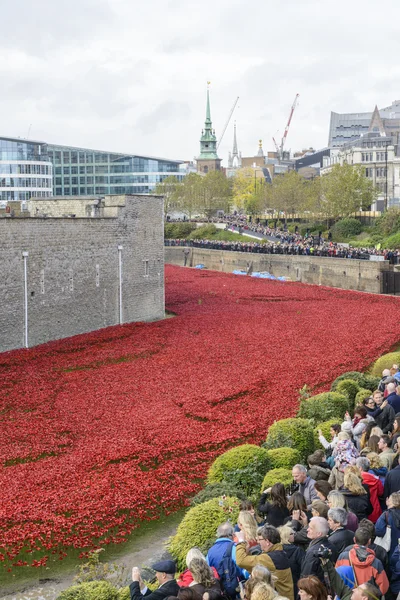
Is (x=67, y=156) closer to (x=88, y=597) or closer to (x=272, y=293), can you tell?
(x=272, y=293)

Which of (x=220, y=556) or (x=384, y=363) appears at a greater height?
(x=220, y=556)

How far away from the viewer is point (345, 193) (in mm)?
88625

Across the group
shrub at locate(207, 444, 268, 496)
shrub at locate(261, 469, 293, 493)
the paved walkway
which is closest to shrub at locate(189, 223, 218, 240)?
shrub at locate(207, 444, 268, 496)

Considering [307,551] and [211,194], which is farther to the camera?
[211,194]

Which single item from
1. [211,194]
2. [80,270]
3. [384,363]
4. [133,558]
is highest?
[211,194]

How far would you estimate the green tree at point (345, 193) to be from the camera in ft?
291

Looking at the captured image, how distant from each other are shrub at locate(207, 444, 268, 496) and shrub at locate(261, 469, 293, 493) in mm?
557

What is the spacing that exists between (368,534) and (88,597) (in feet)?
12.6

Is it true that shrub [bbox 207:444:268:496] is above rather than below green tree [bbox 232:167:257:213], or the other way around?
below

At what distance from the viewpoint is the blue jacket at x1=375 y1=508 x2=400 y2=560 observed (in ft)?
35.6

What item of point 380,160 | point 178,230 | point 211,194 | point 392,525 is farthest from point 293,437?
point 380,160

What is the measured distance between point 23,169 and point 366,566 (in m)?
110

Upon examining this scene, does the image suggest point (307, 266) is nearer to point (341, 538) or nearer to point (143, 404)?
point (143, 404)

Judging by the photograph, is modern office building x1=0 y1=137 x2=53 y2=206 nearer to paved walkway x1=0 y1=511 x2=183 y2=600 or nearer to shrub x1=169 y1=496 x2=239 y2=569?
paved walkway x1=0 y1=511 x2=183 y2=600
